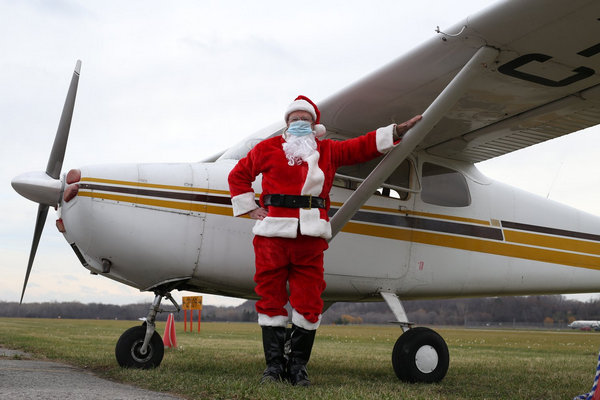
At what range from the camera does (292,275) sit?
4.04m

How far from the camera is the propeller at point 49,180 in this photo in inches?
186

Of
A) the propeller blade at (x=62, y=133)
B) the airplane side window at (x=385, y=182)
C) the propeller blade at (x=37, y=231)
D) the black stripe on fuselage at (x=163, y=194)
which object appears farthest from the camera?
the propeller blade at (x=37, y=231)

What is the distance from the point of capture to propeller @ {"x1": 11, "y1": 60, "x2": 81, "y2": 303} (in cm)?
472

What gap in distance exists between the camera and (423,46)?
14.4 ft

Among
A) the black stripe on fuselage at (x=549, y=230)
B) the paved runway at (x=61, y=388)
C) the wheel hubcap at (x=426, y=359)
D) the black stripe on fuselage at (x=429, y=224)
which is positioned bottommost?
the paved runway at (x=61, y=388)

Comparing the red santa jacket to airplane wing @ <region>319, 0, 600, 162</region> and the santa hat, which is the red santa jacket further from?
airplane wing @ <region>319, 0, 600, 162</region>

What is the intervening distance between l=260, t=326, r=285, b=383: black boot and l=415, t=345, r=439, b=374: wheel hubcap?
1.44 meters

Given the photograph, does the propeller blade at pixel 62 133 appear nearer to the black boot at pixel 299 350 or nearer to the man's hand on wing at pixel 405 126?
Result: the black boot at pixel 299 350

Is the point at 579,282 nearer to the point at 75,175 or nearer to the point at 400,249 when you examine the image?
the point at 400,249

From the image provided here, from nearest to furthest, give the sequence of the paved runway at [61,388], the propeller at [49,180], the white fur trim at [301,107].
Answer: the paved runway at [61,388], the white fur trim at [301,107], the propeller at [49,180]

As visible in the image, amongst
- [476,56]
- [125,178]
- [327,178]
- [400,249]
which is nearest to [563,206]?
[400,249]

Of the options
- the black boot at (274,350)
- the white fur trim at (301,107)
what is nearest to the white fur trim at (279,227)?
the black boot at (274,350)

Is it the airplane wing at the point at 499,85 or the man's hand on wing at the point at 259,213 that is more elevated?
the airplane wing at the point at 499,85

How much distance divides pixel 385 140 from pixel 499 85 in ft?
4.52
